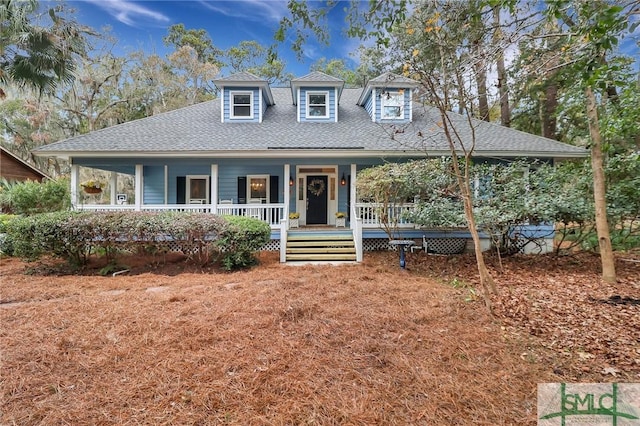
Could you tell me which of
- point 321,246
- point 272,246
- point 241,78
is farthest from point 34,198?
point 321,246

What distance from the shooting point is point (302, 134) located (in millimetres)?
10805

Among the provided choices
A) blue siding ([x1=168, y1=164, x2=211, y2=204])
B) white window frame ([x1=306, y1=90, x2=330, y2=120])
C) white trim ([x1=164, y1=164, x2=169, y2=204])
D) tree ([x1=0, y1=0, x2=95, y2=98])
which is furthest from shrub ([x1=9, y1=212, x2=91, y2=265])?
white window frame ([x1=306, y1=90, x2=330, y2=120])

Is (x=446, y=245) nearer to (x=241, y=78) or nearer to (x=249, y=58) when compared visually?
(x=241, y=78)

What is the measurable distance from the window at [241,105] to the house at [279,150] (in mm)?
40

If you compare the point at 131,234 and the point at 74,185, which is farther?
the point at 74,185

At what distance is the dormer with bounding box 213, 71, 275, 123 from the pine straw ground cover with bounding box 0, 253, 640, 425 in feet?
25.6

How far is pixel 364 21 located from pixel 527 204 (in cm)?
606

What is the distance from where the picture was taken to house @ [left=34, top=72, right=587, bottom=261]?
9.30m

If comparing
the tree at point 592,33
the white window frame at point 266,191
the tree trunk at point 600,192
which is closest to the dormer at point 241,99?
the white window frame at point 266,191

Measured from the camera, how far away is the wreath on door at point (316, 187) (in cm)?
1157

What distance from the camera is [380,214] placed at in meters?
8.74

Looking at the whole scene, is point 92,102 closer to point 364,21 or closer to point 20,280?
point 20,280

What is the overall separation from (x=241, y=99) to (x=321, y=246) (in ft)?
23.4

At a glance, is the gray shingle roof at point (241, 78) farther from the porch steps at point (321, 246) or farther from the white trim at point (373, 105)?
the porch steps at point (321, 246)
